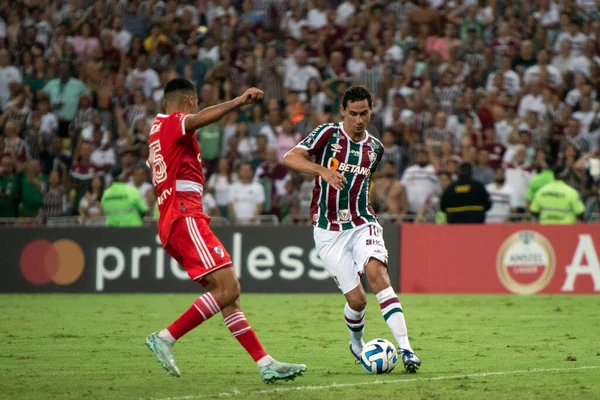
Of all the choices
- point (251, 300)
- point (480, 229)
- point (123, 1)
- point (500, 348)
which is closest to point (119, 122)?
point (123, 1)

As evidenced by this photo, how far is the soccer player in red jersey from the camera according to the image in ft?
28.7

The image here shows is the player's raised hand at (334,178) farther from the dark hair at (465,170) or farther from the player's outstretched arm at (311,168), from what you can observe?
the dark hair at (465,170)

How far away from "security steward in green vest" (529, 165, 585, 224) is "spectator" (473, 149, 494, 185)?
1461 millimetres

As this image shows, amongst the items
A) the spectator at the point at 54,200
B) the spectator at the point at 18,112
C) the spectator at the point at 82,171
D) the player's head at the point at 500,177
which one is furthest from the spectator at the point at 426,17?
the spectator at the point at 18,112

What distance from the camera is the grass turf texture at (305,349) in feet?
27.7

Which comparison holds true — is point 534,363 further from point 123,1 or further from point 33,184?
point 123,1

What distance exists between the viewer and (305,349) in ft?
37.7

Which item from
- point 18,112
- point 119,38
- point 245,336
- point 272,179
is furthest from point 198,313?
point 119,38

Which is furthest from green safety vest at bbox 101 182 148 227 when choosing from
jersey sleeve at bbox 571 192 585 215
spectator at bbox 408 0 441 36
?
jersey sleeve at bbox 571 192 585 215

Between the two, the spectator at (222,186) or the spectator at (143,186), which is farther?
the spectator at (143,186)

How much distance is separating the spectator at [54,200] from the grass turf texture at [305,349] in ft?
13.5

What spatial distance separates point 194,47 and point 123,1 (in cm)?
295

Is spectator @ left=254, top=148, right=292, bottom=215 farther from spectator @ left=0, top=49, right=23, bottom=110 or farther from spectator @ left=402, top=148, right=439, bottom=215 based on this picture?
spectator @ left=0, top=49, right=23, bottom=110

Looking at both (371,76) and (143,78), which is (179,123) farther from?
(143,78)
